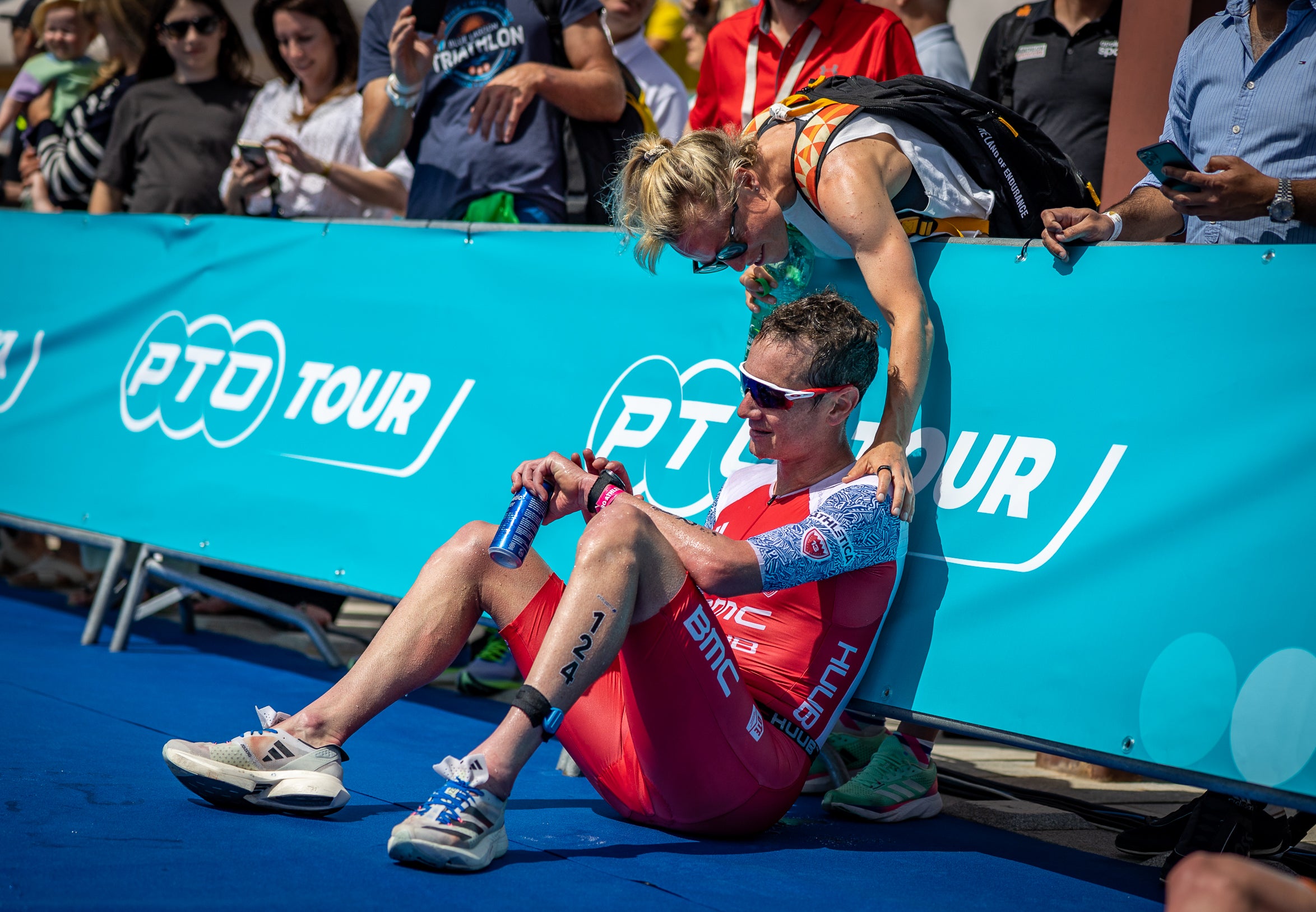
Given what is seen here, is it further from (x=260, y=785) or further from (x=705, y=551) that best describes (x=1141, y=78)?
(x=260, y=785)

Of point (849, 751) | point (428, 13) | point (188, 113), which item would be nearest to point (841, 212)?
point (849, 751)

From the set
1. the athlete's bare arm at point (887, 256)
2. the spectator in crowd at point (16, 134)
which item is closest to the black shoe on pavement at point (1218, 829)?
the athlete's bare arm at point (887, 256)

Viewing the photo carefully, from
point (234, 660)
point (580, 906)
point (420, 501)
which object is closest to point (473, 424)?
point (420, 501)

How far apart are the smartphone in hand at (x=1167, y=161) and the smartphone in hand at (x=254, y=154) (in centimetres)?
397

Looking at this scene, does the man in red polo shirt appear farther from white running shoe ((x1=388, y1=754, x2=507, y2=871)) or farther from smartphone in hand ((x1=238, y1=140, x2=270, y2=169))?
white running shoe ((x1=388, y1=754, x2=507, y2=871))

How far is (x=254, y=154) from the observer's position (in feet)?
19.6

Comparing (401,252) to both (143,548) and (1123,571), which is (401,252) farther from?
(1123,571)

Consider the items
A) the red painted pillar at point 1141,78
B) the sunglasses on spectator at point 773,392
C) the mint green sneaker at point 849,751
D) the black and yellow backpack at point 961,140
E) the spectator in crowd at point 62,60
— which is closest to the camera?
the sunglasses on spectator at point 773,392

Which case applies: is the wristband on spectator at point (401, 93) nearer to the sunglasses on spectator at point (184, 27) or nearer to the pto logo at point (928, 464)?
the sunglasses on spectator at point (184, 27)

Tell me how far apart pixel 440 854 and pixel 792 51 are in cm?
331

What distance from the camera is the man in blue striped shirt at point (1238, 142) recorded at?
3.47 meters

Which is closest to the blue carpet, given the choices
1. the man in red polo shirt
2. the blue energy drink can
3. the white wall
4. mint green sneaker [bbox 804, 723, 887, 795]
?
mint green sneaker [bbox 804, 723, 887, 795]

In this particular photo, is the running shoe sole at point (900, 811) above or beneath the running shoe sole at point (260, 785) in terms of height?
above

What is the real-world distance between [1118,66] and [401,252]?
2.80m
